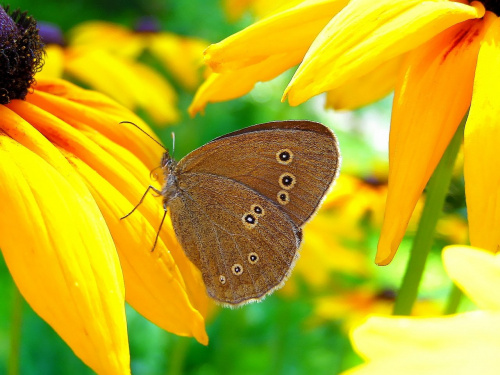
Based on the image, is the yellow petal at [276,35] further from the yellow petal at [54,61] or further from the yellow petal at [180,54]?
the yellow petal at [180,54]

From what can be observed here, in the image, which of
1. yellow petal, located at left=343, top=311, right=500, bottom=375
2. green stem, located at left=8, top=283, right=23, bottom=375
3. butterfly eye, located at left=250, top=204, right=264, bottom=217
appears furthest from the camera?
butterfly eye, located at left=250, top=204, right=264, bottom=217

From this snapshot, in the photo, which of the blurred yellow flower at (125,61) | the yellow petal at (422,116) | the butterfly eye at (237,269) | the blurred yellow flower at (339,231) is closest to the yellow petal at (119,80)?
the blurred yellow flower at (125,61)

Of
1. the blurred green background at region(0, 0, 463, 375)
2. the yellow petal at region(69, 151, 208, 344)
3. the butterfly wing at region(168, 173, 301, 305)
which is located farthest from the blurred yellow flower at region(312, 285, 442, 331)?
the yellow petal at region(69, 151, 208, 344)

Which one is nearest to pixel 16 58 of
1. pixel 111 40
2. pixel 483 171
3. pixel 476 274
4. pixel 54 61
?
pixel 483 171

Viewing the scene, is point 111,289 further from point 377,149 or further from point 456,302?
point 377,149

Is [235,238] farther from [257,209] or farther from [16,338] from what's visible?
[16,338]

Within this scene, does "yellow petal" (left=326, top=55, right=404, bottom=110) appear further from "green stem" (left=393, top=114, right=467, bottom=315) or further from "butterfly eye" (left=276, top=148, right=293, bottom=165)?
"green stem" (left=393, top=114, right=467, bottom=315)
